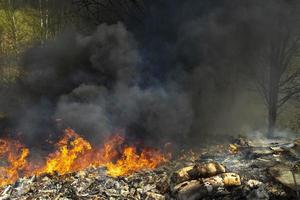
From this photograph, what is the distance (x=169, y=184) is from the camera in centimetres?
879

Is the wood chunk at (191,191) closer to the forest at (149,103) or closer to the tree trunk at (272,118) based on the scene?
the forest at (149,103)

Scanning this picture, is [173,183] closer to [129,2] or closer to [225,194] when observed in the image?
[225,194]

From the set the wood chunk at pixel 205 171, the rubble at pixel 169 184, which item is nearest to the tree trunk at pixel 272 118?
the rubble at pixel 169 184

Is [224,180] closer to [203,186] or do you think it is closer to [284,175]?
[203,186]

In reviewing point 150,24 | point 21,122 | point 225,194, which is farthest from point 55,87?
point 225,194

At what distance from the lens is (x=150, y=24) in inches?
583

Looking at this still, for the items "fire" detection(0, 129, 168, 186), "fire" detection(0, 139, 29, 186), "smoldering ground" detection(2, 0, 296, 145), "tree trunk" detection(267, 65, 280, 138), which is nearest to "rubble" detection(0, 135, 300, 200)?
"fire" detection(0, 129, 168, 186)

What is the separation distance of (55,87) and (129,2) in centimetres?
553

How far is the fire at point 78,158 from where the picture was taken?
420 inches

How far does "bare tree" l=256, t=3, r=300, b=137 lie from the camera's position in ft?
48.1

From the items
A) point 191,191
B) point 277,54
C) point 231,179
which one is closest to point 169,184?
point 191,191

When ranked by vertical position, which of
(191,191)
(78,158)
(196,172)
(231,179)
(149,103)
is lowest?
(191,191)

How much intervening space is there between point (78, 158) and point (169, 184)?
3706mm

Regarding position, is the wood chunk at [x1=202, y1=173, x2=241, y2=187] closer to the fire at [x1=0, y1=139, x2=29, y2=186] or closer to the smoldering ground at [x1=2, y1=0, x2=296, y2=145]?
the smoldering ground at [x1=2, y1=0, x2=296, y2=145]
